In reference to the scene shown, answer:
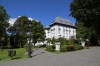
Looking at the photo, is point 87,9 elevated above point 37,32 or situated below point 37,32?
above

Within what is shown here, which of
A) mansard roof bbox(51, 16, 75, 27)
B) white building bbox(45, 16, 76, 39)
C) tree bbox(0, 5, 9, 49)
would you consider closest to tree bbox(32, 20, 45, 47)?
tree bbox(0, 5, 9, 49)

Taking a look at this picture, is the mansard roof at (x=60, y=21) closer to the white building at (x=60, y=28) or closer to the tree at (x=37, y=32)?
the white building at (x=60, y=28)

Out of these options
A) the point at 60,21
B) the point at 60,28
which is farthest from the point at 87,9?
the point at 60,21

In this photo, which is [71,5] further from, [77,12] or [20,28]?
[20,28]

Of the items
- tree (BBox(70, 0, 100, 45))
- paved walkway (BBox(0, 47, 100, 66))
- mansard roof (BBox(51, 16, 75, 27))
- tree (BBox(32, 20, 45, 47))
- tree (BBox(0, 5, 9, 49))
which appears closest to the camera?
paved walkway (BBox(0, 47, 100, 66))

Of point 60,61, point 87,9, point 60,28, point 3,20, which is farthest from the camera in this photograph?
point 60,28

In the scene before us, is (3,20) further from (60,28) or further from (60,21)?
(60,21)

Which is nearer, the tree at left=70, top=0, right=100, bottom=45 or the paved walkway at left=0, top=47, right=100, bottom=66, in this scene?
the paved walkway at left=0, top=47, right=100, bottom=66

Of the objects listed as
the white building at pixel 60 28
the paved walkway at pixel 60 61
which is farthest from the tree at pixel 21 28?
the paved walkway at pixel 60 61

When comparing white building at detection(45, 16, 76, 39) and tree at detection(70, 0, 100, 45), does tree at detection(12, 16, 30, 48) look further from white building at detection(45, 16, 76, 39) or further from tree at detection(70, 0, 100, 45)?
tree at detection(70, 0, 100, 45)

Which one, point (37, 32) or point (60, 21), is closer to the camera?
point (37, 32)

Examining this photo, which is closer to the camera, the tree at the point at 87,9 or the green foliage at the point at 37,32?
the tree at the point at 87,9

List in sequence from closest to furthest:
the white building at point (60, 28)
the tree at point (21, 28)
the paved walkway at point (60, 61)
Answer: the paved walkway at point (60, 61), the tree at point (21, 28), the white building at point (60, 28)

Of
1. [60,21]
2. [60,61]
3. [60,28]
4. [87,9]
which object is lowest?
[60,61]
